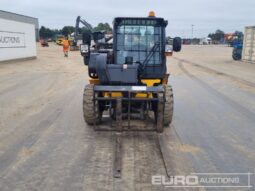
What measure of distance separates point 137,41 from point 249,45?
2262cm

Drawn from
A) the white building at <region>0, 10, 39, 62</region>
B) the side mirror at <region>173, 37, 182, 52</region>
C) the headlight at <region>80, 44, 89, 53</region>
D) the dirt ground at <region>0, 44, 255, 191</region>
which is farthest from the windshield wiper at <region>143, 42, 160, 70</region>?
the white building at <region>0, 10, 39, 62</region>

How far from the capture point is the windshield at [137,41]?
8391 mm

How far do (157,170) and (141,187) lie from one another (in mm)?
686

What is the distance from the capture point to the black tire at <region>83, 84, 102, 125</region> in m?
7.49

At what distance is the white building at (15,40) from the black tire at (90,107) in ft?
59.9

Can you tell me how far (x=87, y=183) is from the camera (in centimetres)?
491

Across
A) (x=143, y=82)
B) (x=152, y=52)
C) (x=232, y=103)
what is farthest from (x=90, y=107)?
(x=232, y=103)

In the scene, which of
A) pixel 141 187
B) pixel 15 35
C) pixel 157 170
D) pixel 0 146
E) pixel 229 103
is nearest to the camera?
pixel 141 187

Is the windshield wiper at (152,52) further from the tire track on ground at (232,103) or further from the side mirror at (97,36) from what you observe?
the tire track on ground at (232,103)

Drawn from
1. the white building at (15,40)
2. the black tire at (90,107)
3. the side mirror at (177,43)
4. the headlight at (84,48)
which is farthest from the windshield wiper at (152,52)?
the white building at (15,40)

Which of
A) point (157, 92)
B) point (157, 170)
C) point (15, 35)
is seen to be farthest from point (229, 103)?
point (15, 35)

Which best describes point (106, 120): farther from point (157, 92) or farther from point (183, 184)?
point (183, 184)

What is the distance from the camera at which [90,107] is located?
7512mm

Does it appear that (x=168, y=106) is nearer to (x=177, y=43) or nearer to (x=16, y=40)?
(x=177, y=43)
